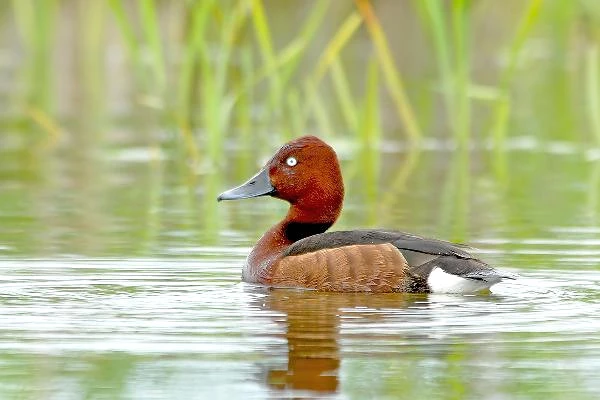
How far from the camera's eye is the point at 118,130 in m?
16.2

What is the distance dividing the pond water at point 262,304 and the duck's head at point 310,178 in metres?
0.52

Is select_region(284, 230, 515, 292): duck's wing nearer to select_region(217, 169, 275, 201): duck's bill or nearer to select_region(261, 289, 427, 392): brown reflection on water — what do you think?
select_region(261, 289, 427, 392): brown reflection on water

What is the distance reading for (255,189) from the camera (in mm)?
8680

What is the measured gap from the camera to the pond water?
5.55 meters

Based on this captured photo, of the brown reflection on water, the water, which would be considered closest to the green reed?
the water

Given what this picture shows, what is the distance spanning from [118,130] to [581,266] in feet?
28.2

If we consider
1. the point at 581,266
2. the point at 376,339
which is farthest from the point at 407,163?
the point at 376,339

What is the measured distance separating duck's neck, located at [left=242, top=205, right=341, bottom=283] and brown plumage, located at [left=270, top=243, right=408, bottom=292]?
24 centimetres

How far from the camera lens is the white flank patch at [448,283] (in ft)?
24.9

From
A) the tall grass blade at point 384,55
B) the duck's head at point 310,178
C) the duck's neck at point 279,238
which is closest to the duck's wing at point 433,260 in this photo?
the duck's neck at point 279,238

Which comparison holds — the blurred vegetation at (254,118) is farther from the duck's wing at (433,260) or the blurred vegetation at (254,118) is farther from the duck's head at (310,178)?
the duck's wing at (433,260)

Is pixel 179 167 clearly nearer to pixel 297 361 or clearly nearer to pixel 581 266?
pixel 581 266

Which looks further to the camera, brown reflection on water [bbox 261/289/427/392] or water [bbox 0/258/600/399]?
brown reflection on water [bbox 261/289/427/392]

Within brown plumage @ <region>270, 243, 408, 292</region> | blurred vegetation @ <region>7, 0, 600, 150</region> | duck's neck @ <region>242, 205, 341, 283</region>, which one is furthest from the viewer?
blurred vegetation @ <region>7, 0, 600, 150</region>
